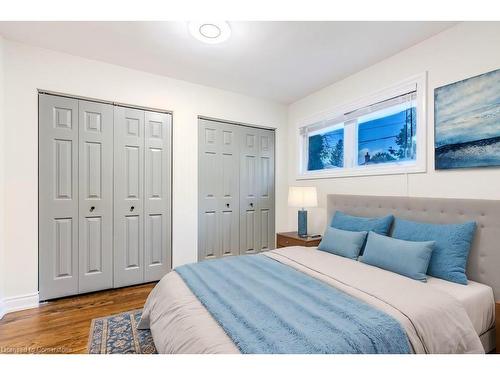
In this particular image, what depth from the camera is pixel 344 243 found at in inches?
92.7

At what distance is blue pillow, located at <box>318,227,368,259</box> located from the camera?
228 centimetres

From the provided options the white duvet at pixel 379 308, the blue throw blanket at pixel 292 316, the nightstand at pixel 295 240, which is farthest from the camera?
the nightstand at pixel 295 240

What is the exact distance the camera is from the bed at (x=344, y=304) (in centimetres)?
110

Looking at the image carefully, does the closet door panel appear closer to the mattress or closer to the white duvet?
the white duvet

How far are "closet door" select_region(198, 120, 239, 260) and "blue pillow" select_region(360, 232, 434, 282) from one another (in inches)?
77.5

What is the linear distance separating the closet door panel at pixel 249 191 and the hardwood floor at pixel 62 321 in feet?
5.01

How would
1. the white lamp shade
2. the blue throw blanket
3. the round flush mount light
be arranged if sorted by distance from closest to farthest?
the blue throw blanket, the round flush mount light, the white lamp shade

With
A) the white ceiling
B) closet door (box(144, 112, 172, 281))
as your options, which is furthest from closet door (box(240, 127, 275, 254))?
closet door (box(144, 112, 172, 281))

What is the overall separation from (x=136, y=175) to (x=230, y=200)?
1.29 meters

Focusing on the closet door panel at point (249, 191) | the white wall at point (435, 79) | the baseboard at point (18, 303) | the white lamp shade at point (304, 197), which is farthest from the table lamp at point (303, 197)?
the baseboard at point (18, 303)

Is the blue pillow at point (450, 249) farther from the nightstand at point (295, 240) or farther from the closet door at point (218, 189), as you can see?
the closet door at point (218, 189)

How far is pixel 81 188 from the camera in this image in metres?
2.69

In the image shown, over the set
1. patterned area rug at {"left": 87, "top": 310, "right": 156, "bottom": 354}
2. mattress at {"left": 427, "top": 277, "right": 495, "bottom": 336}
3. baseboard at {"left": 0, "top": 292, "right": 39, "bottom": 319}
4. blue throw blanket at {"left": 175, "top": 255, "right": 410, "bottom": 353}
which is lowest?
patterned area rug at {"left": 87, "top": 310, "right": 156, "bottom": 354}
